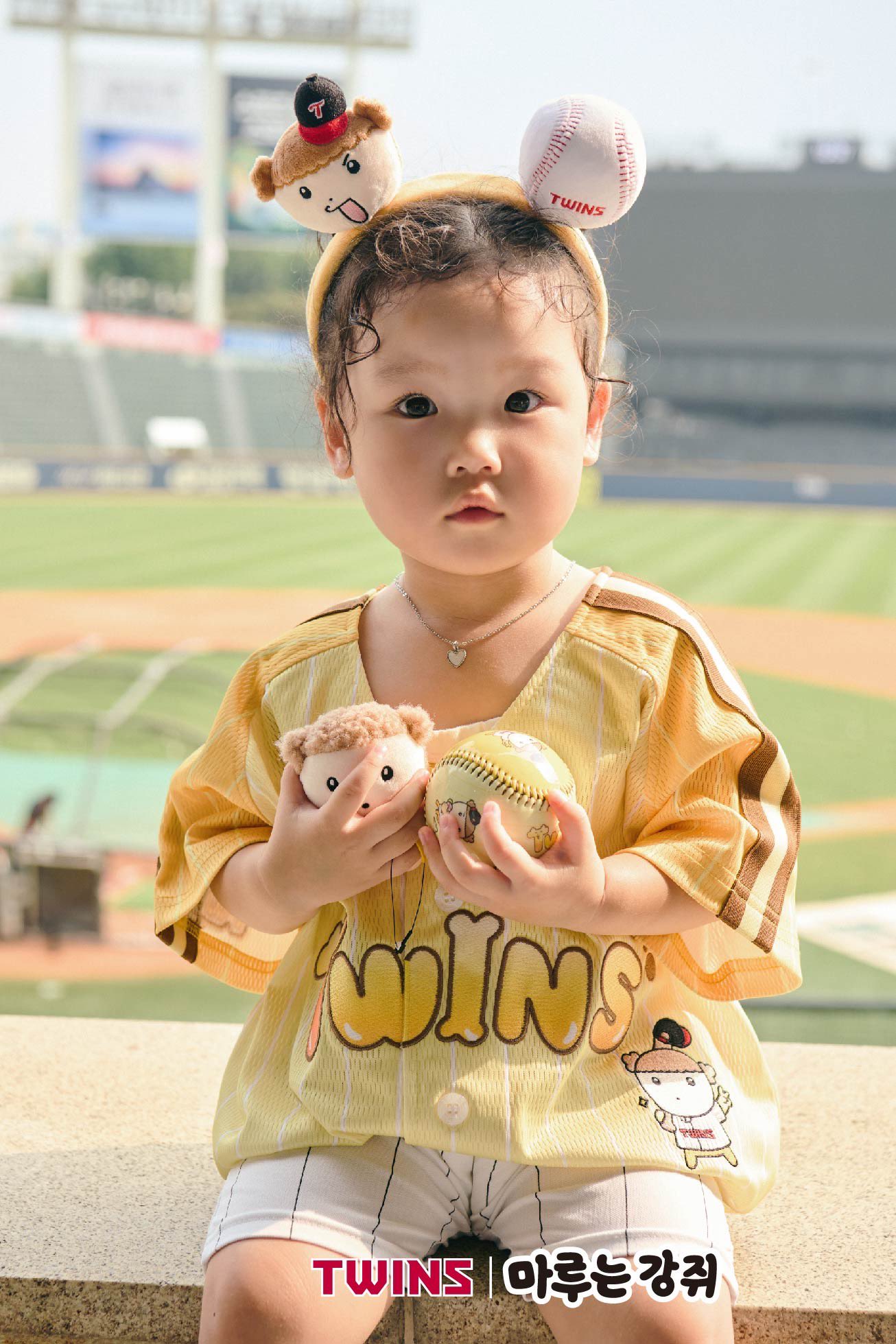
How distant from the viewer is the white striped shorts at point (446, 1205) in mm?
1428

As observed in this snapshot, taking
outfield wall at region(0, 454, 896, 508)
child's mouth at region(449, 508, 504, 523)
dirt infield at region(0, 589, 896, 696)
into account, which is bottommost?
outfield wall at region(0, 454, 896, 508)

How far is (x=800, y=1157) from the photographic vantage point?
1997 mm

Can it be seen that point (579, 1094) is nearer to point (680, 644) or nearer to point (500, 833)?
point (500, 833)

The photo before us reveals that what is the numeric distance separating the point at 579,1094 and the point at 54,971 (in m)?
4.30

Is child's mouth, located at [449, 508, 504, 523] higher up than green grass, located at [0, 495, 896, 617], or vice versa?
child's mouth, located at [449, 508, 504, 523]

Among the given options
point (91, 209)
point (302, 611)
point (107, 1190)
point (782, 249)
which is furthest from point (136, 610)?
point (782, 249)

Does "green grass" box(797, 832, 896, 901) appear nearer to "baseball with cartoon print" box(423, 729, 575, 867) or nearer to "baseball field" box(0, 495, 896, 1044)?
"baseball field" box(0, 495, 896, 1044)

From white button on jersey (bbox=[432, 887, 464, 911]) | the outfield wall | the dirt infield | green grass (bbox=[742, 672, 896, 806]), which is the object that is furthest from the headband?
the outfield wall

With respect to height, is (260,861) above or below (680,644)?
below

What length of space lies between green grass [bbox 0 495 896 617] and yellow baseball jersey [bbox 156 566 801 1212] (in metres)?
13.5

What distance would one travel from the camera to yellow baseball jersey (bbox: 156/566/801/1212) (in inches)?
59.1

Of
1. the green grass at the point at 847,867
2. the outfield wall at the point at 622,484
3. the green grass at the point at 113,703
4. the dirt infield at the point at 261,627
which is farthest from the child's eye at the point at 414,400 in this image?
the outfield wall at the point at 622,484

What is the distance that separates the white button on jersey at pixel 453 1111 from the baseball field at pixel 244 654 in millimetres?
3158

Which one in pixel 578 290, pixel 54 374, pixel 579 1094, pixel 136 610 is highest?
pixel 578 290
